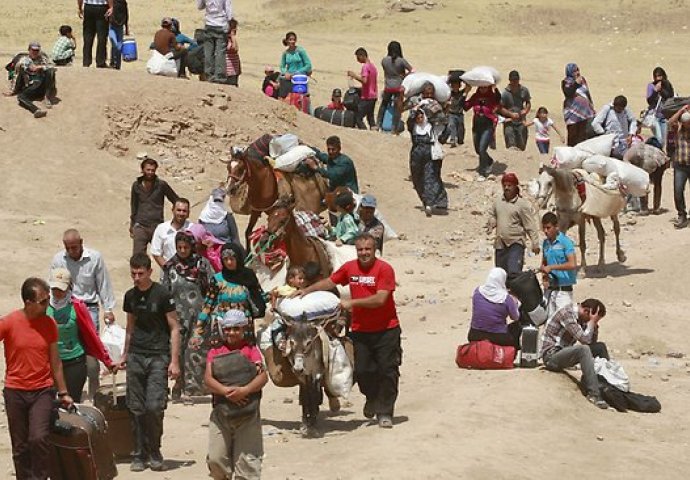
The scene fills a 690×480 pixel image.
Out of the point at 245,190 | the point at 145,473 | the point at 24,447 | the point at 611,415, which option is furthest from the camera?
the point at 245,190

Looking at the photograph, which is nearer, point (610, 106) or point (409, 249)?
point (409, 249)

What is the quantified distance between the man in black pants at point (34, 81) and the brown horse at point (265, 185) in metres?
5.20

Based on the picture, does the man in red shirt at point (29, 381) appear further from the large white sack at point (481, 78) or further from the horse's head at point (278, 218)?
the large white sack at point (481, 78)

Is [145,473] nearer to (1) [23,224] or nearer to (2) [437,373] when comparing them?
(2) [437,373]

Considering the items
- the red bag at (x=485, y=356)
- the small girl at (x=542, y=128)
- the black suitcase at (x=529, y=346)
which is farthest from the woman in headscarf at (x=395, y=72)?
the black suitcase at (x=529, y=346)

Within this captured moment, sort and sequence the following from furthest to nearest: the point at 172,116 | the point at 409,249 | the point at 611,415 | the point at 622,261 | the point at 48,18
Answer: the point at 48,18
the point at 172,116
the point at 409,249
the point at 622,261
the point at 611,415

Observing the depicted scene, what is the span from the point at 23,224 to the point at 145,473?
9.04m

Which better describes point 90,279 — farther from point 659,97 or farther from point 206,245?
point 659,97

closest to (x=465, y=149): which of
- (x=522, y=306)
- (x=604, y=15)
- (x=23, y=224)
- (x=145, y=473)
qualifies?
(x=23, y=224)

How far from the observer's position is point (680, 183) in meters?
21.0

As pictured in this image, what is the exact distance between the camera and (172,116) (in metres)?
22.4

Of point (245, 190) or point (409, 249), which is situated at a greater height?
point (245, 190)

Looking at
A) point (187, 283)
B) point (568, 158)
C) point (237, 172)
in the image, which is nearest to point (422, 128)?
point (568, 158)

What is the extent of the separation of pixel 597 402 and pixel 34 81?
11.1 m
